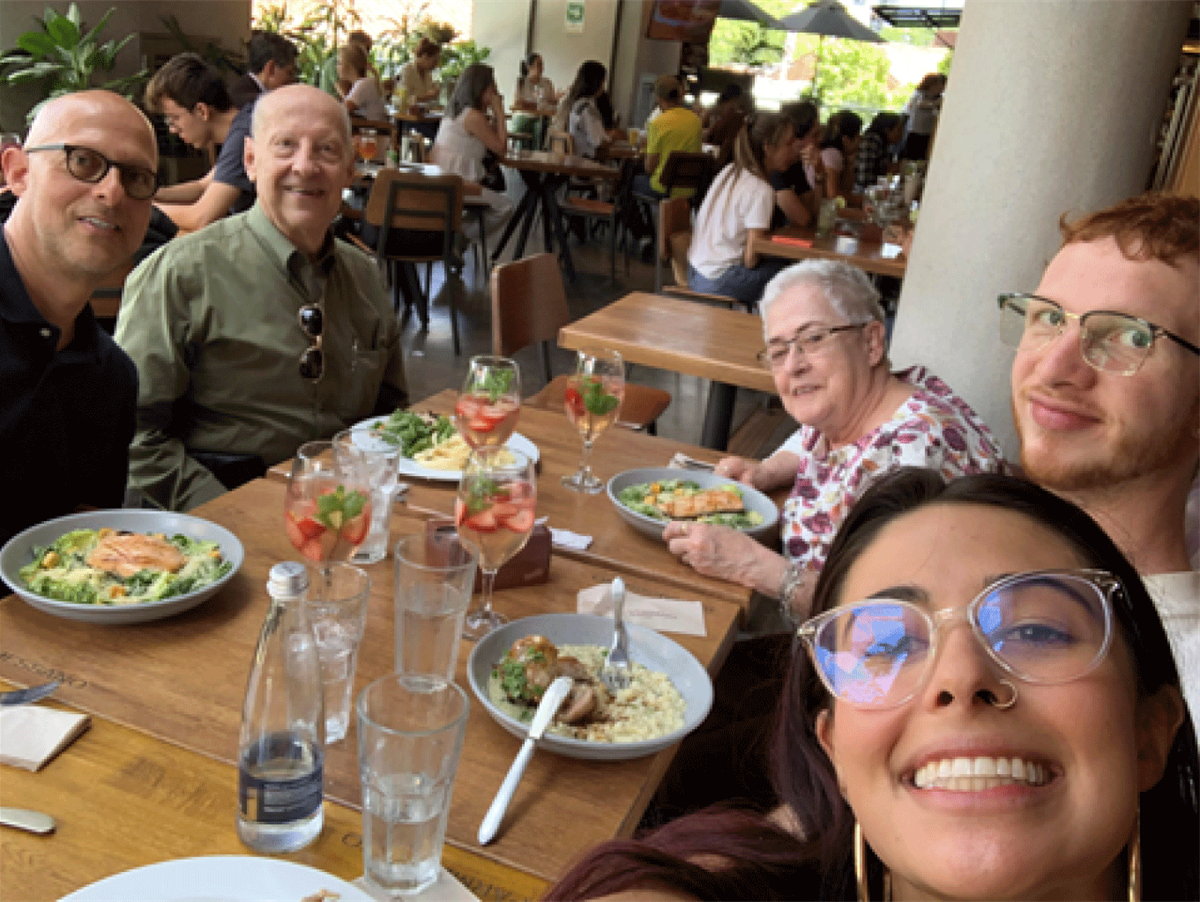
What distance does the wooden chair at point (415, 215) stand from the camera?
5910 mm

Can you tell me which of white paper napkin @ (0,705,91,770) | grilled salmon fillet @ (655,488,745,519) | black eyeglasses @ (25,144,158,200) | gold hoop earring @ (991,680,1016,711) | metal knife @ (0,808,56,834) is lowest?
white paper napkin @ (0,705,91,770)

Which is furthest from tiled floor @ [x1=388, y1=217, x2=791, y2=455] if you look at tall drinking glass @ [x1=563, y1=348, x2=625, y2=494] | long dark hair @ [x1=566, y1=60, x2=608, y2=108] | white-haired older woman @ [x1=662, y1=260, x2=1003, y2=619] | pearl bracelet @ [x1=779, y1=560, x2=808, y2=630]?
long dark hair @ [x1=566, y1=60, x2=608, y2=108]

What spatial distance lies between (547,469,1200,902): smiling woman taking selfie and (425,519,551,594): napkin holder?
68 centimetres

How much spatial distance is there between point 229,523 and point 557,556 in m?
0.59

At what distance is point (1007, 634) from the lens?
2.79ft

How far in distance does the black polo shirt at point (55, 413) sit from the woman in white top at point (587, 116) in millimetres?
9156

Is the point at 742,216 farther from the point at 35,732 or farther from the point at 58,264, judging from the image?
the point at 35,732

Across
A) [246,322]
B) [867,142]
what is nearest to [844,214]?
[867,142]

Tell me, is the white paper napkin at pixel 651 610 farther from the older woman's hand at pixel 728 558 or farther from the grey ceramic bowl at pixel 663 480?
the grey ceramic bowl at pixel 663 480

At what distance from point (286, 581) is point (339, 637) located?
0.31 meters

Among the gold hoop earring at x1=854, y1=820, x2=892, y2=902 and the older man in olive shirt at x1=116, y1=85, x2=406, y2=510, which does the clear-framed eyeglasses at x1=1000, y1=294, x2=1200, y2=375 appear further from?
the older man in olive shirt at x1=116, y1=85, x2=406, y2=510

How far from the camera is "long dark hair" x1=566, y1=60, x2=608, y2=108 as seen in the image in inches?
433

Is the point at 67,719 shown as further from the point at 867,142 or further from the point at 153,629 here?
the point at 867,142

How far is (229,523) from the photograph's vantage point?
1.79 meters
